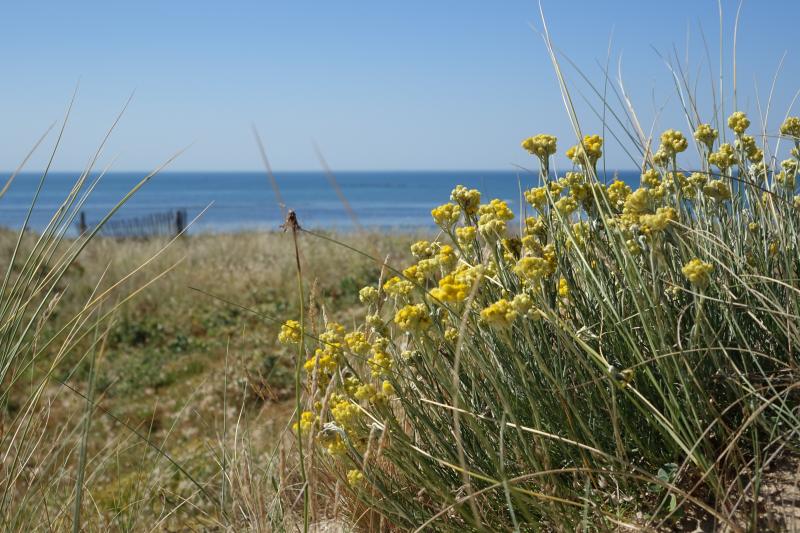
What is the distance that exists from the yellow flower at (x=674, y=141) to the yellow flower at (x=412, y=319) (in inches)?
39.3

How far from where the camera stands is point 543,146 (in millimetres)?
2314

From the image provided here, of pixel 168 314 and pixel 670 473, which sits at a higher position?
pixel 670 473

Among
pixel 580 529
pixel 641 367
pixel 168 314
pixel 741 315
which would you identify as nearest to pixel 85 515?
pixel 580 529

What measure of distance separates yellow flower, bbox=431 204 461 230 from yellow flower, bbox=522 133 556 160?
29 cm

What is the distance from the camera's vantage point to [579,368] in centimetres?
192

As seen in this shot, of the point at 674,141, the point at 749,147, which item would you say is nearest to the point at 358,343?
the point at 674,141

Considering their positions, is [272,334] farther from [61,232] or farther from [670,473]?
[670,473]

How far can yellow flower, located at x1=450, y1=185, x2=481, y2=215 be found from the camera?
7.48ft

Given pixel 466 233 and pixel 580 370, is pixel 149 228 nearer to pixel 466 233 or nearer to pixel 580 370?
pixel 466 233

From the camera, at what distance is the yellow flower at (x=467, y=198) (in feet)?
7.48

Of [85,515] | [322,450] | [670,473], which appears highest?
[670,473]

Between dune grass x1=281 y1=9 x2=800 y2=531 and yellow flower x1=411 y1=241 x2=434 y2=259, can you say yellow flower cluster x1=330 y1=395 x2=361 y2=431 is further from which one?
yellow flower x1=411 y1=241 x2=434 y2=259

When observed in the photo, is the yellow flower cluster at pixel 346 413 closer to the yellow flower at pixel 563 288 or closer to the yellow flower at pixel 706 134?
the yellow flower at pixel 563 288

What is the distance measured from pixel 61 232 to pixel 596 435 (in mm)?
→ 1752
